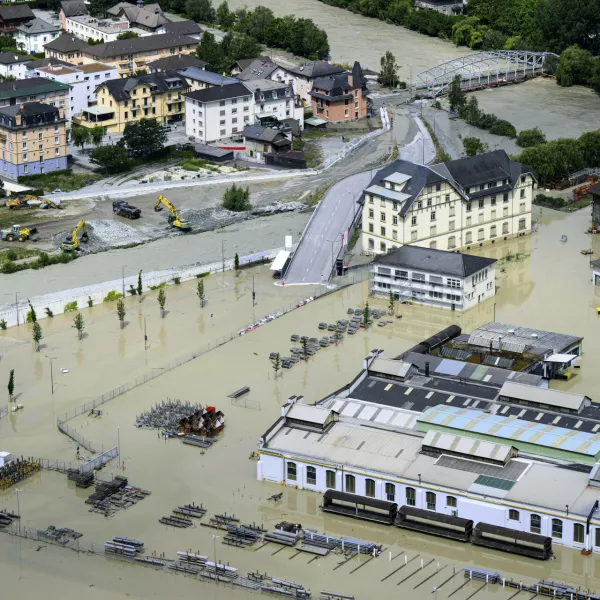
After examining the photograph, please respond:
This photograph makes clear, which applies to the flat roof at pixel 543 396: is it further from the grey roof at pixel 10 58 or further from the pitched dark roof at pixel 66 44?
the pitched dark roof at pixel 66 44

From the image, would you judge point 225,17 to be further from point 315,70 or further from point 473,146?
point 473,146

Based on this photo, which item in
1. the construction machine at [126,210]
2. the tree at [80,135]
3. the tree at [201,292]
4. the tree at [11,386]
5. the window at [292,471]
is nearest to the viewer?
the window at [292,471]

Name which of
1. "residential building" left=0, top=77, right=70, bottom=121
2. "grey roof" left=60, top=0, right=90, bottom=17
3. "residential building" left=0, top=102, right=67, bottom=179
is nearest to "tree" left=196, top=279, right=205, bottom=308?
"residential building" left=0, top=102, right=67, bottom=179

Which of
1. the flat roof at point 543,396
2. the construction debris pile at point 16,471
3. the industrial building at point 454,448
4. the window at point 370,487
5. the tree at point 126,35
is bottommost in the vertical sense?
the construction debris pile at point 16,471

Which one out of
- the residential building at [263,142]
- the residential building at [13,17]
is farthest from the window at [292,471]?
the residential building at [13,17]

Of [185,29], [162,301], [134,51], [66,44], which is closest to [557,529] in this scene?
[162,301]

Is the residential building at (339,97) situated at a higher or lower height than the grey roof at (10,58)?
lower
